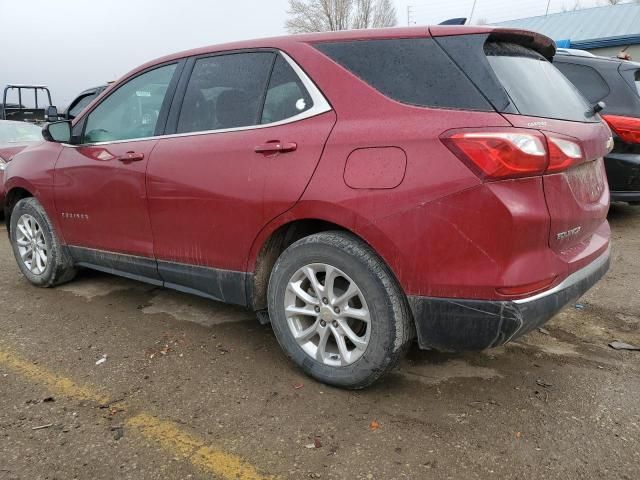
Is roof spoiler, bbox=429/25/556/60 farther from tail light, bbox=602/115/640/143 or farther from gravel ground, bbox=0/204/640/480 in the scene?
tail light, bbox=602/115/640/143

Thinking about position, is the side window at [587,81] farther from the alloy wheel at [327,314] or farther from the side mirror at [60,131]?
the side mirror at [60,131]

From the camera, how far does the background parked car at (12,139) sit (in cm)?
718

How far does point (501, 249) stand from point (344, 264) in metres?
0.71

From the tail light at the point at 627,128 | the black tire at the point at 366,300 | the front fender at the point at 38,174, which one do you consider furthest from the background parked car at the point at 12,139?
the tail light at the point at 627,128

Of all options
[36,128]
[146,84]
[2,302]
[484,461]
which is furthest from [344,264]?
[36,128]

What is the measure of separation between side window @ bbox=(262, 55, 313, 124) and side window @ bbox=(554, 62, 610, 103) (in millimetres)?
4211

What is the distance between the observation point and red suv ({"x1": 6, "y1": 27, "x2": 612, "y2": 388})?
87.3 inches

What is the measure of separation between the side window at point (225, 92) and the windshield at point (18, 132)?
229 inches

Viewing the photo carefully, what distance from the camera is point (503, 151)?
215 cm

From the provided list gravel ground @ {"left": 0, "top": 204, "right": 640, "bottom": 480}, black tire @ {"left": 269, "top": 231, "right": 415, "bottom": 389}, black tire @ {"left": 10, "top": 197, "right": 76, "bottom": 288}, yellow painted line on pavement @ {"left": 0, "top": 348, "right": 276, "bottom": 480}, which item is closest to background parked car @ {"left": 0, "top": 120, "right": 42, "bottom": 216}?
black tire @ {"left": 10, "top": 197, "right": 76, "bottom": 288}

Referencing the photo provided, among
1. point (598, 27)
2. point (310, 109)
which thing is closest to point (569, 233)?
point (310, 109)

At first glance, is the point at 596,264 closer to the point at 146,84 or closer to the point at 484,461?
the point at 484,461

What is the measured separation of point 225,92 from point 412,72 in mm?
1166

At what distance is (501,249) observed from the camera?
2178mm
